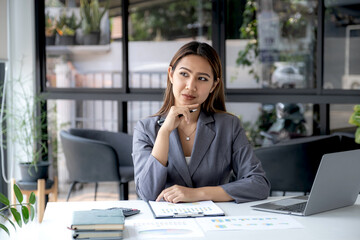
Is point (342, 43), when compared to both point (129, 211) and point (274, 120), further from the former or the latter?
point (129, 211)

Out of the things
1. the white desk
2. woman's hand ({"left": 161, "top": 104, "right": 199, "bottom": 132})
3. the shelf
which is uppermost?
the shelf

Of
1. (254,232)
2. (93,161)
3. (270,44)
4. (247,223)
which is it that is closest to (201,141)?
(247,223)

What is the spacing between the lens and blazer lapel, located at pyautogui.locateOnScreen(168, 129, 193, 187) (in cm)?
258

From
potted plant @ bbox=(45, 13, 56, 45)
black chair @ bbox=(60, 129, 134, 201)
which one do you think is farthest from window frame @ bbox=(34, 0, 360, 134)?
black chair @ bbox=(60, 129, 134, 201)

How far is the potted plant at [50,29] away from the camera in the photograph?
513cm

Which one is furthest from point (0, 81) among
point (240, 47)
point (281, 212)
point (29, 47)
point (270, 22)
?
point (281, 212)

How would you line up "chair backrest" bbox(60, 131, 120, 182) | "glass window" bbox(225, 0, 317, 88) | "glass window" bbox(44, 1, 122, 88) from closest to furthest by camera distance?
"chair backrest" bbox(60, 131, 120, 182) → "glass window" bbox(225, 0, 317, 88) → "glass window" bbox(44, 1, 122, 88)

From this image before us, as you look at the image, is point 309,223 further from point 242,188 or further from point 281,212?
point 242,188

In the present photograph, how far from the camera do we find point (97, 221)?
179 cm

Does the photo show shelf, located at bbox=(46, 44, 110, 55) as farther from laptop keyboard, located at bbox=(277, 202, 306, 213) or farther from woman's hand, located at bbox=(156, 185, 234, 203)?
laptop keyboard, located at bbox=(277, 202, 306, 213)

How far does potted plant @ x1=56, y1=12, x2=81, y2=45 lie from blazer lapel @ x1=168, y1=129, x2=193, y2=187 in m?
2.81

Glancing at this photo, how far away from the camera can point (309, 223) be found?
78.9 inches

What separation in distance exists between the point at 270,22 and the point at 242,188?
9.20 feet

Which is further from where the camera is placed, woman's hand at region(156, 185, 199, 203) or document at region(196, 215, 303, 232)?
woman's hand at region(156, 185, 199, 203)
